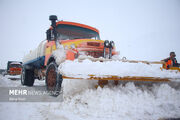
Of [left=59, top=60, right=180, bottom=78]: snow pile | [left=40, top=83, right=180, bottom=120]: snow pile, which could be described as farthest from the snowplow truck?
[left=40, top=83, right=180, bottom=120]: snow pile

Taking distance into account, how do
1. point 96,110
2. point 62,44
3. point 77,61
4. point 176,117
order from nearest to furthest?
point 176,117 → point 96,110 → point 77,61 → point 62,44

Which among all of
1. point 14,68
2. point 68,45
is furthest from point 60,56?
point 14,68

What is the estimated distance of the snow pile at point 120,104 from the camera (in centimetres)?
229

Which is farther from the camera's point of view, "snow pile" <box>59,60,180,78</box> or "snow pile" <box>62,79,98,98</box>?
"snow pile" <box>62,79,98,98</box>

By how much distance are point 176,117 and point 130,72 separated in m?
1.04

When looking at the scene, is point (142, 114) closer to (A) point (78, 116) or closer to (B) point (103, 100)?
(B) point (103, 100)

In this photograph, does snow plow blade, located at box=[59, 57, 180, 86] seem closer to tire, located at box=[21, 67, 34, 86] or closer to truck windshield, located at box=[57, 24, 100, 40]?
truck windshield, located at box=[57, 24, 100, 40]

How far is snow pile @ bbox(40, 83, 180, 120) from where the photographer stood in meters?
2.29

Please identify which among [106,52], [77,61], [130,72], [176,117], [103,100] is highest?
[106,52]

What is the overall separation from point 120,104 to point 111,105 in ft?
0.56

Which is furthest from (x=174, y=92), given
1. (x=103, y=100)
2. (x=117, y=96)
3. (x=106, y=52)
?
(x=106, y=52)

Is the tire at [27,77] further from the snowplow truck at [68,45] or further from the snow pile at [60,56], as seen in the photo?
the snow pile at [60,56]

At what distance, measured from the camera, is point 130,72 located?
9.06ft

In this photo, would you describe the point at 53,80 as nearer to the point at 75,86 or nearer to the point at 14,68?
the point at 75,86
